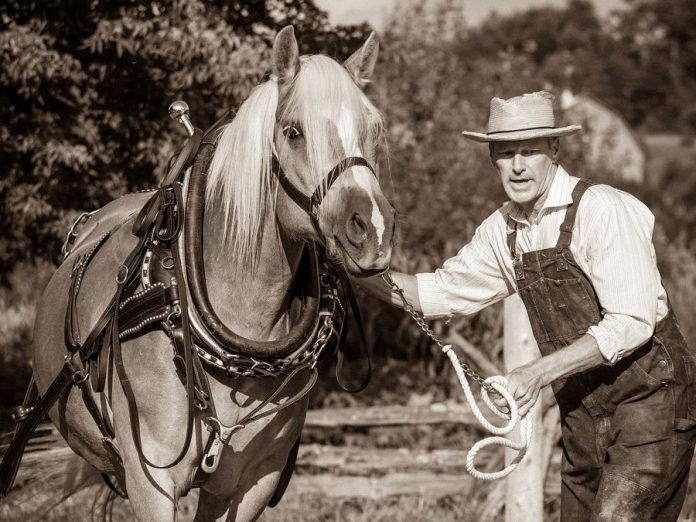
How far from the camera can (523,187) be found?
3.21 metres

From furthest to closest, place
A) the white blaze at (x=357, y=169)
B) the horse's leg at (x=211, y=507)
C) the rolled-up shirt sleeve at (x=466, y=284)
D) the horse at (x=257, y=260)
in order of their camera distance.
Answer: the rolled-up shirt sleeve at (x=466, y=284)
the horse's leg at (x=211, y=507)
the horse at (x=257, y=260)
the white blaze at (x=357, y=169)

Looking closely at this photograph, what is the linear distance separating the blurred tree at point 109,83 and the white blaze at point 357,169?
9.24 feet

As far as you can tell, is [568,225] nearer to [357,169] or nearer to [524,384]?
[524,384]

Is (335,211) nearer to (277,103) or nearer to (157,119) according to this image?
(277,103)

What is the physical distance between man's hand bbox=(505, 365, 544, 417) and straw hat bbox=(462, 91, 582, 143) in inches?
31.1

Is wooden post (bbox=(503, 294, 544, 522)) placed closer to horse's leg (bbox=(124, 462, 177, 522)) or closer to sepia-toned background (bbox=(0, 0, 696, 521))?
sepia-toned background (bbox=(0, 0, 696, 521))

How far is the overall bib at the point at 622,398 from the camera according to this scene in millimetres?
3074

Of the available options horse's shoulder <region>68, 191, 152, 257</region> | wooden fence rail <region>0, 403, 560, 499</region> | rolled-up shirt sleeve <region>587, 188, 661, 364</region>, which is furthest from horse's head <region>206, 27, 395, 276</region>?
wooden fence rail <region>0, 403, 560, 499</region>

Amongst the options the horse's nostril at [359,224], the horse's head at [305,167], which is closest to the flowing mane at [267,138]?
the horse's head at [305,167]

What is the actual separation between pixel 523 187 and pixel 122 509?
3.55 metres

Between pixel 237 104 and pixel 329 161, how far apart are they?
3.04 metres

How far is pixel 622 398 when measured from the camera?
3.18 meters

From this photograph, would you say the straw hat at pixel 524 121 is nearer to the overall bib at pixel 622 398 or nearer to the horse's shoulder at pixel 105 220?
the overall bib at pixel 622 398

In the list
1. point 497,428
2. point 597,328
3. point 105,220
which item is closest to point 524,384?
point 497,428
